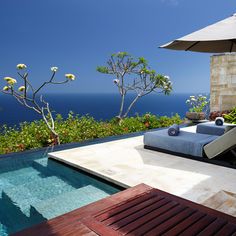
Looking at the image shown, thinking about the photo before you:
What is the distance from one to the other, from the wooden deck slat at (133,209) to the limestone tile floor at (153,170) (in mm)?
664

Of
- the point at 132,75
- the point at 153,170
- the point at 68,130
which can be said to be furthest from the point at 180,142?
the point at 132,75

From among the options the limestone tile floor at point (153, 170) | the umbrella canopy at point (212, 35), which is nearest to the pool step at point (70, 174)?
the limestone tile floor at point (153, 170)

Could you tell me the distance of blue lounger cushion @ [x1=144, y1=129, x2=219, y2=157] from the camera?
4803 millimetres

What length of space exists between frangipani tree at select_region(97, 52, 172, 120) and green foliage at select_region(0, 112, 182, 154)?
1113 millimetres

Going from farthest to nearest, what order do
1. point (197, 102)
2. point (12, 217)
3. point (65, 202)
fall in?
point (197, 102), point (65, 202), point (12, 217)

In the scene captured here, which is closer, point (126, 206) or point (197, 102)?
point (126, 206)

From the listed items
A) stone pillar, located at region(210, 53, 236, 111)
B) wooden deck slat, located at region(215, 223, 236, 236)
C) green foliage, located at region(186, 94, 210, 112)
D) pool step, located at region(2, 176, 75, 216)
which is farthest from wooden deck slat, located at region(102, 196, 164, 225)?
stone pillar, located at region(210, 53, 236, 111)

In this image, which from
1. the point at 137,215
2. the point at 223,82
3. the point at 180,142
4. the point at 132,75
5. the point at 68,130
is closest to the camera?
the point at 137,215

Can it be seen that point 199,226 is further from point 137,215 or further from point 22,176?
point 22,176

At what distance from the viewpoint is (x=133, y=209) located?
252 centimetres

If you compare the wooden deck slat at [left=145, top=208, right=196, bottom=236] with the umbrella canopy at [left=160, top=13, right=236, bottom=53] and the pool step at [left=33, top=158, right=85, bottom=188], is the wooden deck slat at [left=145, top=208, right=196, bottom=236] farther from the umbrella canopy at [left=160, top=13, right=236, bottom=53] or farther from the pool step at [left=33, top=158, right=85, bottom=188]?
the pool step at [left=33, top=158, right=85, bottom=188]

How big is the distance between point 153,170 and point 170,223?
1983 mm

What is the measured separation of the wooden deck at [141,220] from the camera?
2141 mm

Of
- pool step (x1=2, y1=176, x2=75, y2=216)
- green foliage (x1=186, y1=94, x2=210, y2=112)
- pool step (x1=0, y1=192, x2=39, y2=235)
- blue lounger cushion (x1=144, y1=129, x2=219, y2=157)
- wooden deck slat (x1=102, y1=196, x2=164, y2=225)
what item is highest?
green foliage (x1=186, y1=94, x2=210, y2=112)
